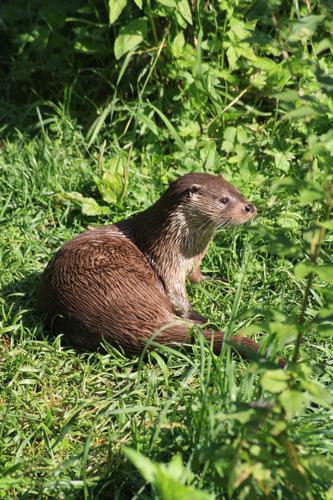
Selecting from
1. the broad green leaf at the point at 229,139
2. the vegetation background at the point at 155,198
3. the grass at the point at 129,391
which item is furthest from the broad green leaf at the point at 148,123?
the broad green leaf at the point at 229,139

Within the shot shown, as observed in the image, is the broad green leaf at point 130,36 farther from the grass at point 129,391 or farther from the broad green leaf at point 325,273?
the broad green leaf at point 325,273

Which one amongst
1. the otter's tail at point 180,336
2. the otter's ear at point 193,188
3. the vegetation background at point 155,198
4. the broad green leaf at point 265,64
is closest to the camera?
the vegetation background at point 155,198

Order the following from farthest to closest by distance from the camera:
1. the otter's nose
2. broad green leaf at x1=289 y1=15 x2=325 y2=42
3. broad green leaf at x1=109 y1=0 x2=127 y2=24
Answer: broad green leaf at x1=109 y1=0 x2=127 y2=24 → the otter's nose → broad green leaf at x1=289 y1=15 x2=325 y2=42

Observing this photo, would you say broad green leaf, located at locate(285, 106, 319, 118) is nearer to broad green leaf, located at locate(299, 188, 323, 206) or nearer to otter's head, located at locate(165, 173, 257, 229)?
broad green leaf, located at locate(299, 188, 323, 206)

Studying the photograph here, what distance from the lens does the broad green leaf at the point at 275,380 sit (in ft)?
5.86

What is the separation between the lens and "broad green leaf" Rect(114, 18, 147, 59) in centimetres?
377

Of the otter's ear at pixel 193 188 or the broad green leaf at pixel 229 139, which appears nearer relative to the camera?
the otter's ear at pixel 193 188

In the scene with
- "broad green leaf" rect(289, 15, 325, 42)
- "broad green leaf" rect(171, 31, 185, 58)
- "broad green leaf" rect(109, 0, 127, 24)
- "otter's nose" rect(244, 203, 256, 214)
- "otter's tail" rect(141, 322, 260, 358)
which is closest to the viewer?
"broad green leaf" rect(289, 15, 325, 42)

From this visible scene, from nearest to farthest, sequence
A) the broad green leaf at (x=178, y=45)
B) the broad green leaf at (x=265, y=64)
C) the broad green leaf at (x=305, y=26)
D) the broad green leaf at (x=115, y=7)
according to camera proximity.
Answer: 1. the broad green leaf at (x=305, y=26)
2. the broad green leaf at (x=115, y=7)
3. the broad green leaf at (x=265, y=64)
4. the broad green leaf at (x=178, y=45)

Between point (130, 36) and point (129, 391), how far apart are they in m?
1.82

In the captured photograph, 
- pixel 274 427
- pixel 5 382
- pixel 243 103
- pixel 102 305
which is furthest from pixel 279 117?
pixel 274 427

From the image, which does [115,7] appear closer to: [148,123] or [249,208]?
[148,123]

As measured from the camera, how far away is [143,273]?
10.1 ft

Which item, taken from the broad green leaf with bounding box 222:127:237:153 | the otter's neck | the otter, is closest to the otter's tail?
the otter
